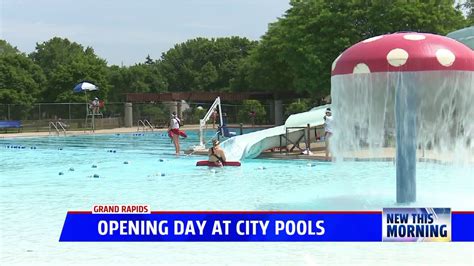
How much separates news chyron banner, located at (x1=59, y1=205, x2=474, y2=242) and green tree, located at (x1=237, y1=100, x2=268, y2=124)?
166 ft

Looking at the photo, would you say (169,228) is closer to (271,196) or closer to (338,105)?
(338,105)

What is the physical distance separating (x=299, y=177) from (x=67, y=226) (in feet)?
25.9

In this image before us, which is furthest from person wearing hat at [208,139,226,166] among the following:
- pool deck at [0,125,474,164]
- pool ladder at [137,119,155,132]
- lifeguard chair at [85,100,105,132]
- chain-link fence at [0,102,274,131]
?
lifeguard chair at [85,100,105,132]

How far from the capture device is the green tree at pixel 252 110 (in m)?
59.8

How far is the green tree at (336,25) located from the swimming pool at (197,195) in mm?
21967

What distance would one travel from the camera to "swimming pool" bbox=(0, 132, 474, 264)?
7.87 m

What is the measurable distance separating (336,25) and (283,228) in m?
34.9

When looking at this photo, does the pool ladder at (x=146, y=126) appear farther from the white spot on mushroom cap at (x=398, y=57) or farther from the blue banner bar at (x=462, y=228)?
the blue banner bar at (x=462, y=228)

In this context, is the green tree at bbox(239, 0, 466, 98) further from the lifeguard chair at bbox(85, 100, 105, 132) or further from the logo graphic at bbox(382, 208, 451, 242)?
the logo graphic at bbox(382, 208, 451, 242)

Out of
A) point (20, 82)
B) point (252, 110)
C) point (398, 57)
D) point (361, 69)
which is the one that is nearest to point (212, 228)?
point (361, 69)

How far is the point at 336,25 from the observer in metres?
42.0

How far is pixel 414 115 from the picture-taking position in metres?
9.91
